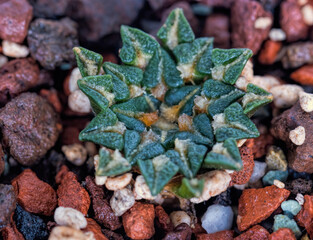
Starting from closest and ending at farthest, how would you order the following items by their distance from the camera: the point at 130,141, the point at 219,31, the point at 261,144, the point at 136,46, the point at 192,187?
the point at 192,187, the point at 130,141, the point at 136,46, the point at 261,144, the point at 219,31

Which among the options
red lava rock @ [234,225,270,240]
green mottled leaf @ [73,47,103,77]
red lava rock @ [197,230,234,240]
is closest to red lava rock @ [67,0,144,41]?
green mottled leaf @ [73,47,103,77]

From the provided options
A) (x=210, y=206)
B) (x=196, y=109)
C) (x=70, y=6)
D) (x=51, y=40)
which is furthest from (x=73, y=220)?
(x=70, y=6)

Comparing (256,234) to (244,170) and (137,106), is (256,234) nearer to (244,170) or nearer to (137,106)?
(244,170)

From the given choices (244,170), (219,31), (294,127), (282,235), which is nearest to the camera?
(282,235)

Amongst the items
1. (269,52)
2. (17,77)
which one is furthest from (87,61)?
(269,52)

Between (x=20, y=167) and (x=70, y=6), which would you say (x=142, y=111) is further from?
(x=70, y=6)

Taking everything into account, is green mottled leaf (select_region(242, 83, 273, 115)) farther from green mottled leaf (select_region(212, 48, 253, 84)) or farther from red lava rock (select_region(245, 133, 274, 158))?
red lava rock (select_region(245, 133, 274, 158))
